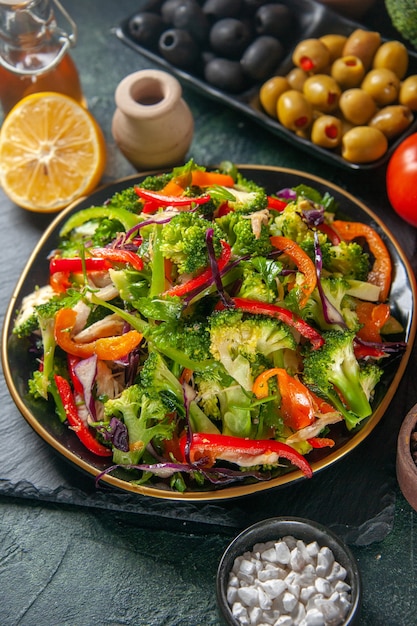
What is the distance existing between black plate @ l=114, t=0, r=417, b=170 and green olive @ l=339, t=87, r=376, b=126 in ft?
0.63

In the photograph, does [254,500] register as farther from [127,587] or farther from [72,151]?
[72,151]

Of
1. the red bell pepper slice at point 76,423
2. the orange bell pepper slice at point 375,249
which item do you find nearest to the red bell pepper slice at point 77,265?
the red bell pepper slice at point 76,423

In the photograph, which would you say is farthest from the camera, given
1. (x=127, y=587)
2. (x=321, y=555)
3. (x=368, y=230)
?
(x=368, y=230)

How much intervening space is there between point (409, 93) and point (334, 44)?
551 mm

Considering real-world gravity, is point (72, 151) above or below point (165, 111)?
below

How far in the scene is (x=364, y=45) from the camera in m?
4.08

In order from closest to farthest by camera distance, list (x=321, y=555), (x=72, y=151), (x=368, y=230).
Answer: (x=321, y=555), (x=368, y=230), (x=72, y=151)

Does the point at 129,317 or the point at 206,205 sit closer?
the point at 129,317

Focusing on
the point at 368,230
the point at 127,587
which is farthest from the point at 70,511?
the point at 368,230

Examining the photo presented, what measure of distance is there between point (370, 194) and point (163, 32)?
61.9 inches

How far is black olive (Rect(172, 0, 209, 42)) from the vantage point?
429 centimetres

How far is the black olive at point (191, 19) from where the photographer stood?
169 inches

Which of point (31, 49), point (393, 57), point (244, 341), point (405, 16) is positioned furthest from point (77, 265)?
point (405, 16)

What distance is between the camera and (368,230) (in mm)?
3400
